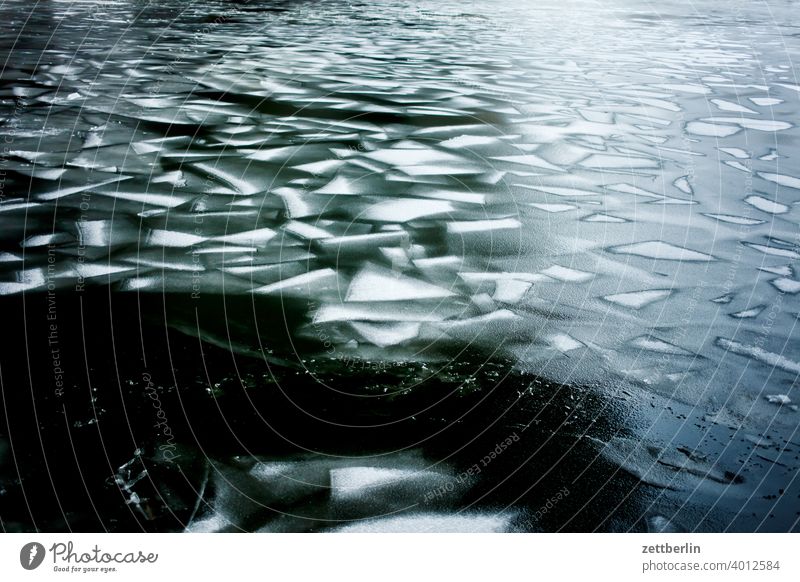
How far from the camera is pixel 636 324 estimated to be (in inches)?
43.9

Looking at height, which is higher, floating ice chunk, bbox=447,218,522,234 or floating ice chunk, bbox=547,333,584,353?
floating ice chunk, bbox=547,333,584,353

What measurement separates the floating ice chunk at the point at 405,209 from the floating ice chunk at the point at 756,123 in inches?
43.9

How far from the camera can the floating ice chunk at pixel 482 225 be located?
1.41m

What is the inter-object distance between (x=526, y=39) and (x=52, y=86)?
2.35m

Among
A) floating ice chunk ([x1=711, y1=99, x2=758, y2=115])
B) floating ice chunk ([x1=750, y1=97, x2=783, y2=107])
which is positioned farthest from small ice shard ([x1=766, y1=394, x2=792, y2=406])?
floating ice chunk ([x1=750, y1=97, x2=783, y2=107])

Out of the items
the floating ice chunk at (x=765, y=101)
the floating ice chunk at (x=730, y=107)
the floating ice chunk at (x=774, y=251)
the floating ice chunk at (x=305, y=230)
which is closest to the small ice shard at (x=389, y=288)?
the floating ice chunk at (x=305, y=230)

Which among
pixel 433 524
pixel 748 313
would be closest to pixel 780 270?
pixel 748 313

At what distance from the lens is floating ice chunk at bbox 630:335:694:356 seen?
1049 mm

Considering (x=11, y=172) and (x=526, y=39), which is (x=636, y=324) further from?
(x=526, y=39)

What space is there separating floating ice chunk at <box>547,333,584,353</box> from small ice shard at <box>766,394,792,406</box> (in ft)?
0.82

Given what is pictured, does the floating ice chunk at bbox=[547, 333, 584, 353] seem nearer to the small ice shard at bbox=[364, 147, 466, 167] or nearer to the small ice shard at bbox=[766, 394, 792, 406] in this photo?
the small ice shard at bbox=[766, 394, 792, 406]

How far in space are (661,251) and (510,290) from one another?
1.15 feet

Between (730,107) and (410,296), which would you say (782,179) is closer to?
(730,107)
